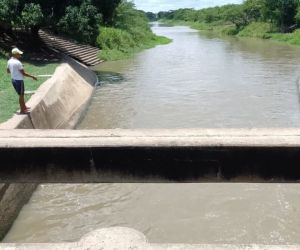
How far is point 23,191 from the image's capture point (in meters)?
8.20

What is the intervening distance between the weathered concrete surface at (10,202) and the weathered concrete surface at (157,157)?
3464 mm

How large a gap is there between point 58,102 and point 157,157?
10570mm

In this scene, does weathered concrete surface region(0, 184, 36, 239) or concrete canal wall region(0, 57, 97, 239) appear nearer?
weathered concrete surface region(0, 184, 36, 239)

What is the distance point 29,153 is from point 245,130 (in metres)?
1.88

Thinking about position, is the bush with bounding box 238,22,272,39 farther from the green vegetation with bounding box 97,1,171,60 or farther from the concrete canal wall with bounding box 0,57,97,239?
the concrete canal wall with bounding box 0,57,97,239

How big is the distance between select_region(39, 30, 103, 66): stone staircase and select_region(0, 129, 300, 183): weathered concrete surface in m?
22.5

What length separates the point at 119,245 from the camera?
9.54 feet

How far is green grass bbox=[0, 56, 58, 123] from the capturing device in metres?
10.8

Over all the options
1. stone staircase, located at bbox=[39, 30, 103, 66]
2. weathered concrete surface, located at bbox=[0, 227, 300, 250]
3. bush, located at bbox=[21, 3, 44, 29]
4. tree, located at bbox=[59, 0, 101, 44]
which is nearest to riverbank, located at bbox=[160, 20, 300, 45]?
stone staircase, located at bbox=[39, 30, 103, 66]

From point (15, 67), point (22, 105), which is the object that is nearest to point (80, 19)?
point (22, 105)

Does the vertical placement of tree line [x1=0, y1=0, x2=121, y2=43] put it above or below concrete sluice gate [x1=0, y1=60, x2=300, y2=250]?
above

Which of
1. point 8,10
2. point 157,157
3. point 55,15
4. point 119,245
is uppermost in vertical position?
point 8,10

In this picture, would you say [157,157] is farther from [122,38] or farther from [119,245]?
[122,38]

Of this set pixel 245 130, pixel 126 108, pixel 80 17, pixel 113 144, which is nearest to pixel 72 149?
pixel 113 144
